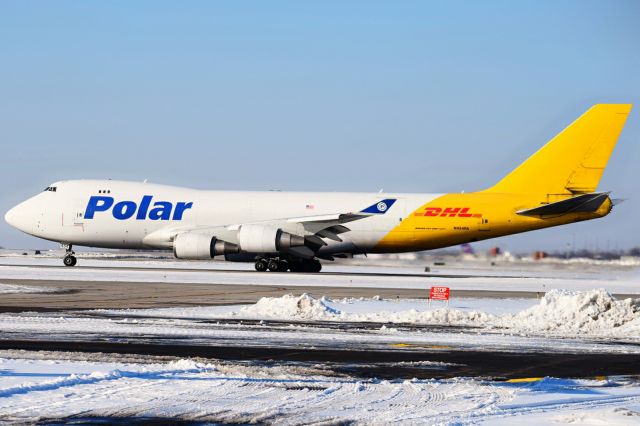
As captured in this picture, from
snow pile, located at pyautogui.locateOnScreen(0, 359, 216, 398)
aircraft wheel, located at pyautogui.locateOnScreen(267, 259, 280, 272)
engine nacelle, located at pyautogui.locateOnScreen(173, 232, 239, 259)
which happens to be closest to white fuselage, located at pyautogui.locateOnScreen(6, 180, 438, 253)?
engine nacelle, located at pyautogui.locateOnScreen(173, 232, 239, 259)

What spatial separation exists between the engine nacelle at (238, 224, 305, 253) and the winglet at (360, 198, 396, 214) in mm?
3773

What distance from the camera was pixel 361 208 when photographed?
50.2 metres

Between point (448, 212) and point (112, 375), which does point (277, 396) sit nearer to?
point (112, 375)

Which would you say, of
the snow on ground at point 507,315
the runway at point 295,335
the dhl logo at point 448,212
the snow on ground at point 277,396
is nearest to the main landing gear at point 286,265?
the dhl logo at point 448,212

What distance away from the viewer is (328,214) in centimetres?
5022

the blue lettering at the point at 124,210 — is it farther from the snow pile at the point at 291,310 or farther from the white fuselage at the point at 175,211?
the snow pile at the point at 291,310

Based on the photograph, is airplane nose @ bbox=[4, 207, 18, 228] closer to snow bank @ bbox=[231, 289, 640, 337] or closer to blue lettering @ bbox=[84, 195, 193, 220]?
blue lettering @ bbox=[84, 195, 193, 220]

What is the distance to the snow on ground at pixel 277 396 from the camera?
35.9 ft

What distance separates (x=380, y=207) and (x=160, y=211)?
11.3 meters

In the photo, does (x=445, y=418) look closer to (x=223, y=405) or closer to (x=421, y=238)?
(x=223, y=405)

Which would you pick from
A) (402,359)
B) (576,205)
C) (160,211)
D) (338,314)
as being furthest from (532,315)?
(160,211)

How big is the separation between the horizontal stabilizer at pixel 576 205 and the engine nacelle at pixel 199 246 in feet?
50.9

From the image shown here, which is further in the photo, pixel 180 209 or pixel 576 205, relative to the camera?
pixel 180 209

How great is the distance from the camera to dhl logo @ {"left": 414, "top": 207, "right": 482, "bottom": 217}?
164ft
